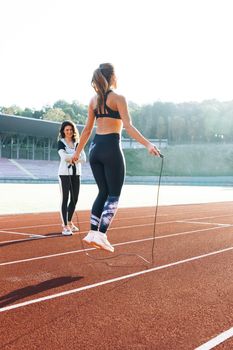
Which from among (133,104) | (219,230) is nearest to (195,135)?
(133,104)

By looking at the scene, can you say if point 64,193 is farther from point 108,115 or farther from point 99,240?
point 108,115

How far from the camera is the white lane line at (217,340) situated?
3.16 metres

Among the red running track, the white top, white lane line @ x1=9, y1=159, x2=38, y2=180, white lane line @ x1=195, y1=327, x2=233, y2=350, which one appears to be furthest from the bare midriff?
white lane line @ x1=9, y1=159, x2=38, y2=180

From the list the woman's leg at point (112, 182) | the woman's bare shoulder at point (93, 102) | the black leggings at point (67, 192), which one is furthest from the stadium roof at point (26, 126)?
the woman's leg at point (112, 182)

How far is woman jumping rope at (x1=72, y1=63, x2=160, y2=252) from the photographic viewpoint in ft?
18.1

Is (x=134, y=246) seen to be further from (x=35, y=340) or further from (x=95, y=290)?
(x=35, y=340)

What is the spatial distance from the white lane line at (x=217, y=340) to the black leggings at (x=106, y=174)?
241cm

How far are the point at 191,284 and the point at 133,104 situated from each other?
528 ft

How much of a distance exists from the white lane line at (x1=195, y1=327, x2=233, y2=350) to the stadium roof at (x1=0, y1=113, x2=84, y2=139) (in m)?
53.7

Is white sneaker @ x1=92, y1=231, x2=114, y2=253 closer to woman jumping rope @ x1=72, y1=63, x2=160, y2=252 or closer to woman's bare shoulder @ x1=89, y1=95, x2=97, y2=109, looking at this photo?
woman jumping rope @ x1=72, y1=63, x2=160, y2=252

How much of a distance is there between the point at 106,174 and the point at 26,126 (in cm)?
5514

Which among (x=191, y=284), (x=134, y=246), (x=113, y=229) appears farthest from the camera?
(x=113, y=229)

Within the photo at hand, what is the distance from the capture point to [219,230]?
9.96 metres

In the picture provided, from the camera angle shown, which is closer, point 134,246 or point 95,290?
point 95,290
